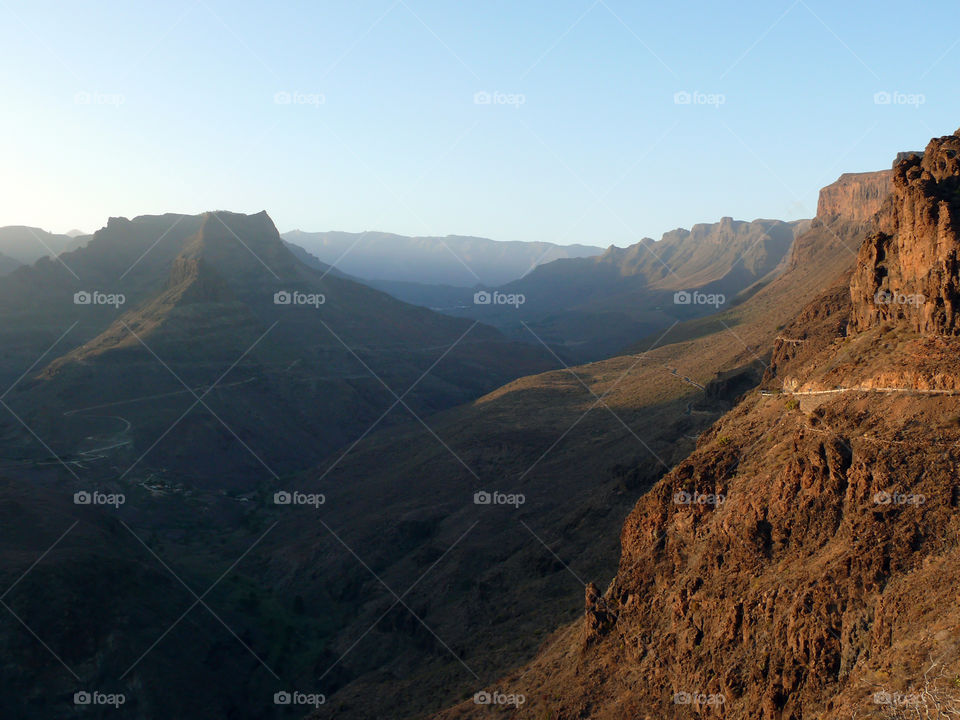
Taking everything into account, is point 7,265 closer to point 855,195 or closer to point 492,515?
point 492,515

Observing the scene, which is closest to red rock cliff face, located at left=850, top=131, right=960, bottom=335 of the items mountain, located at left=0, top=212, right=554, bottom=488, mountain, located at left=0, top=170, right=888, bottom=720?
mountain, located at left=0, top=170, right=888, bottom=720

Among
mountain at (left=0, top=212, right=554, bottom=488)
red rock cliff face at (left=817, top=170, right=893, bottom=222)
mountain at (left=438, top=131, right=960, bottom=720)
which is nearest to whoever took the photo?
mountain at (left=438, top=131, right=960, bottom=720)

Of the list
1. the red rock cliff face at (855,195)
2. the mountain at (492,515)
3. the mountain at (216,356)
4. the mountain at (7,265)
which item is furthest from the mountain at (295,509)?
the mountain at (7,265)

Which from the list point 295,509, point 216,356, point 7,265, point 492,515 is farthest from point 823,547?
point 7,265

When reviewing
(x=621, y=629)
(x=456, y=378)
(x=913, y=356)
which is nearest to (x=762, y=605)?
(x=621, y=629)

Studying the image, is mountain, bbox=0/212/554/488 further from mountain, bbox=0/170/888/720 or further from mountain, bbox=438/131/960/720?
mountain, bbox=438/131/960/720

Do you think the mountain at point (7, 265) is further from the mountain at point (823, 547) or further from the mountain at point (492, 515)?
the mountain at point (823, 547)
